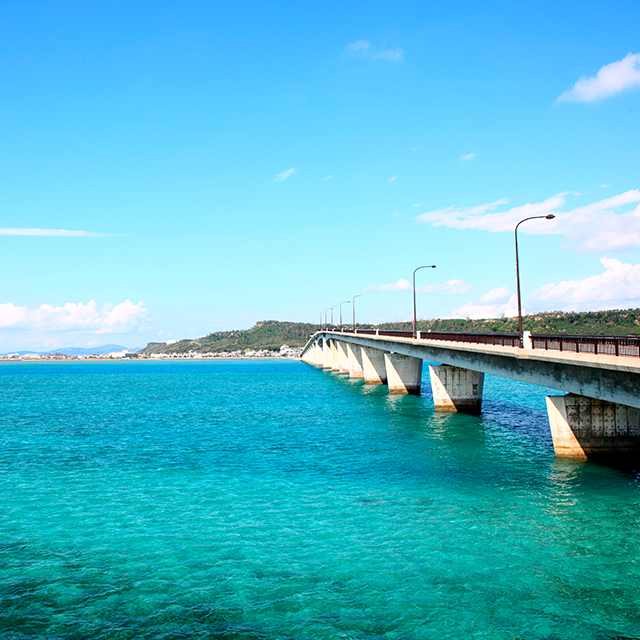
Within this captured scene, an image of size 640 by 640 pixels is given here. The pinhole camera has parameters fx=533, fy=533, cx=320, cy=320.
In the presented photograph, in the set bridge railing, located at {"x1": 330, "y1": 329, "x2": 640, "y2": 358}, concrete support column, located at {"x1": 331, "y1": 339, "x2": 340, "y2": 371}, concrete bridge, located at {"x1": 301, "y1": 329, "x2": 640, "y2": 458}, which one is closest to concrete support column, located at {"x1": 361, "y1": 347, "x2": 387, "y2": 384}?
concrete support column, located at {"x1": 331, "y1": 339, "x2": 340, "y2": 371}

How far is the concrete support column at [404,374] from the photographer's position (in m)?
75.8

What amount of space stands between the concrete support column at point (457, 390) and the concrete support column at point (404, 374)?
19925 millimetres

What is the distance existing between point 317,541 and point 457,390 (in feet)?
128

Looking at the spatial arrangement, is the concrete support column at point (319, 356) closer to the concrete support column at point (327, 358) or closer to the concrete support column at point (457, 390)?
the concrete support column at point (327, 358)

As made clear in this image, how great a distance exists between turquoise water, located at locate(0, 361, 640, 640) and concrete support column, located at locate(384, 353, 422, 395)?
3602cm

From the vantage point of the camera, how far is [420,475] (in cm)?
2866

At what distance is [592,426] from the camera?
3092 centimetres

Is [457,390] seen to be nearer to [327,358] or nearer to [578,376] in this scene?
[578,376]

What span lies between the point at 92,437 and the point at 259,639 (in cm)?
3511

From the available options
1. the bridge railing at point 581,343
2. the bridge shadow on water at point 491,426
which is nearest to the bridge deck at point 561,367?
the bridge railing at point 581,343

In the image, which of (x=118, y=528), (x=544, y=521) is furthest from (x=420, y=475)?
(x=118, y=528)

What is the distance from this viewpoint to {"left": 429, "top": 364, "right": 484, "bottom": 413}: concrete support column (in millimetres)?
54625

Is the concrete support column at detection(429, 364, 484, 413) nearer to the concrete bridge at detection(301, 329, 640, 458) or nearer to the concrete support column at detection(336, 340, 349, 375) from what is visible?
the concrete bridge at detection(301, 329, 640, 458)

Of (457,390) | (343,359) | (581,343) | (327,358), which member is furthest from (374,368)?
(581,343)
